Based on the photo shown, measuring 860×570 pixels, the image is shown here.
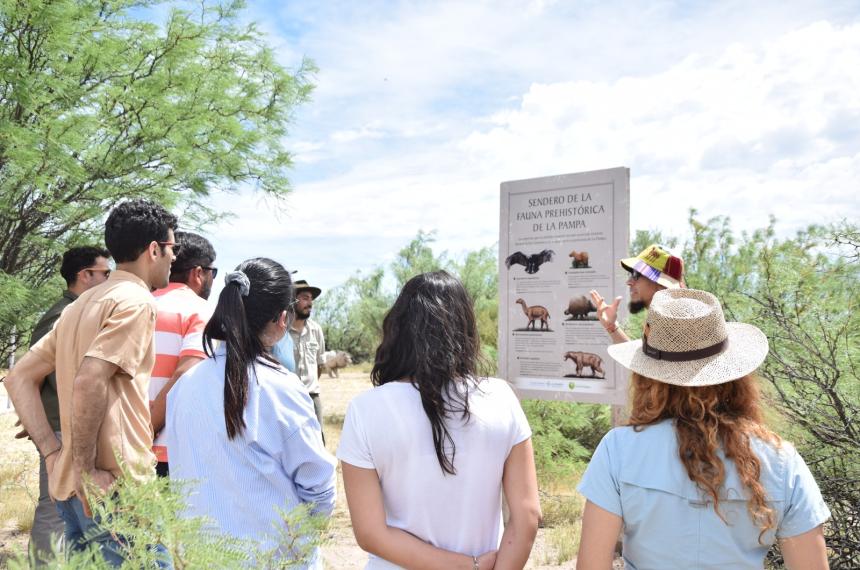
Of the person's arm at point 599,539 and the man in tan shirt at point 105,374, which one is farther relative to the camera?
the man in tan shirt at point 105,374

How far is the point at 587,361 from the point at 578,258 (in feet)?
2.28

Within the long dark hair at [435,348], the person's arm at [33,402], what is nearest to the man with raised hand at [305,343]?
the person's arm at [33,402]

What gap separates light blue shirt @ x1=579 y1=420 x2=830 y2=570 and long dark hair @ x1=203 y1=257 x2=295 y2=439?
1042 millimetres

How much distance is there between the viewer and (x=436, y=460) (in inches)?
80.5

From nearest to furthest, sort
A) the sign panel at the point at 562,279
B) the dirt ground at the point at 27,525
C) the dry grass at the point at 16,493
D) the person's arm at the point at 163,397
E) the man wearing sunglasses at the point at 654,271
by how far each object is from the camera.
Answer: the person's arm at the point at 163,397, the man wearing sunglasses at the point at 654,271, the sign panel at the point at 562,279, the dirt ground at the point at 27,525, the dry grass at the point at 16,493

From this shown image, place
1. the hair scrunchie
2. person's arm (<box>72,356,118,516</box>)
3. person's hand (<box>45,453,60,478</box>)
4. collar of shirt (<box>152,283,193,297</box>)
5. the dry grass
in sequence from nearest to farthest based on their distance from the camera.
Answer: the hair scrunchie → person's arm (<box>72,356,118,516</box>) → person's hand (<box>45,453,60,478</box>) → collar of shirt (<box>152,283,193,297</box>) → the dry grass

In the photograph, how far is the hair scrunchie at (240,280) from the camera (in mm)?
2309

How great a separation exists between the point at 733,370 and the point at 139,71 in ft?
23.4

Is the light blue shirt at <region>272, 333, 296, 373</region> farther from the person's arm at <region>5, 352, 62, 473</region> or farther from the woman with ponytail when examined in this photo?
the woman with ponytail

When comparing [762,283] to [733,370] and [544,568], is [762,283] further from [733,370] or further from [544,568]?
[733,370]

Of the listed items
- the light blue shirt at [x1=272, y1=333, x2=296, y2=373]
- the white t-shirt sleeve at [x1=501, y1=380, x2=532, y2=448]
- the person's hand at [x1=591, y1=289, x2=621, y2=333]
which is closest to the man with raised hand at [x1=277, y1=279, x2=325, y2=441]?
the light blue shirt at [x1=272, y1=333, x2=296, y2=373]

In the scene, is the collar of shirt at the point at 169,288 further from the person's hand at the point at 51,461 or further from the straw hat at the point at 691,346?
the straw hat at the point at 691,346

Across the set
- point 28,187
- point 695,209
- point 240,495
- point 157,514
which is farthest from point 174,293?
point 695,209

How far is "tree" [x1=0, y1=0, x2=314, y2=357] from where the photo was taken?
6.09 meters
